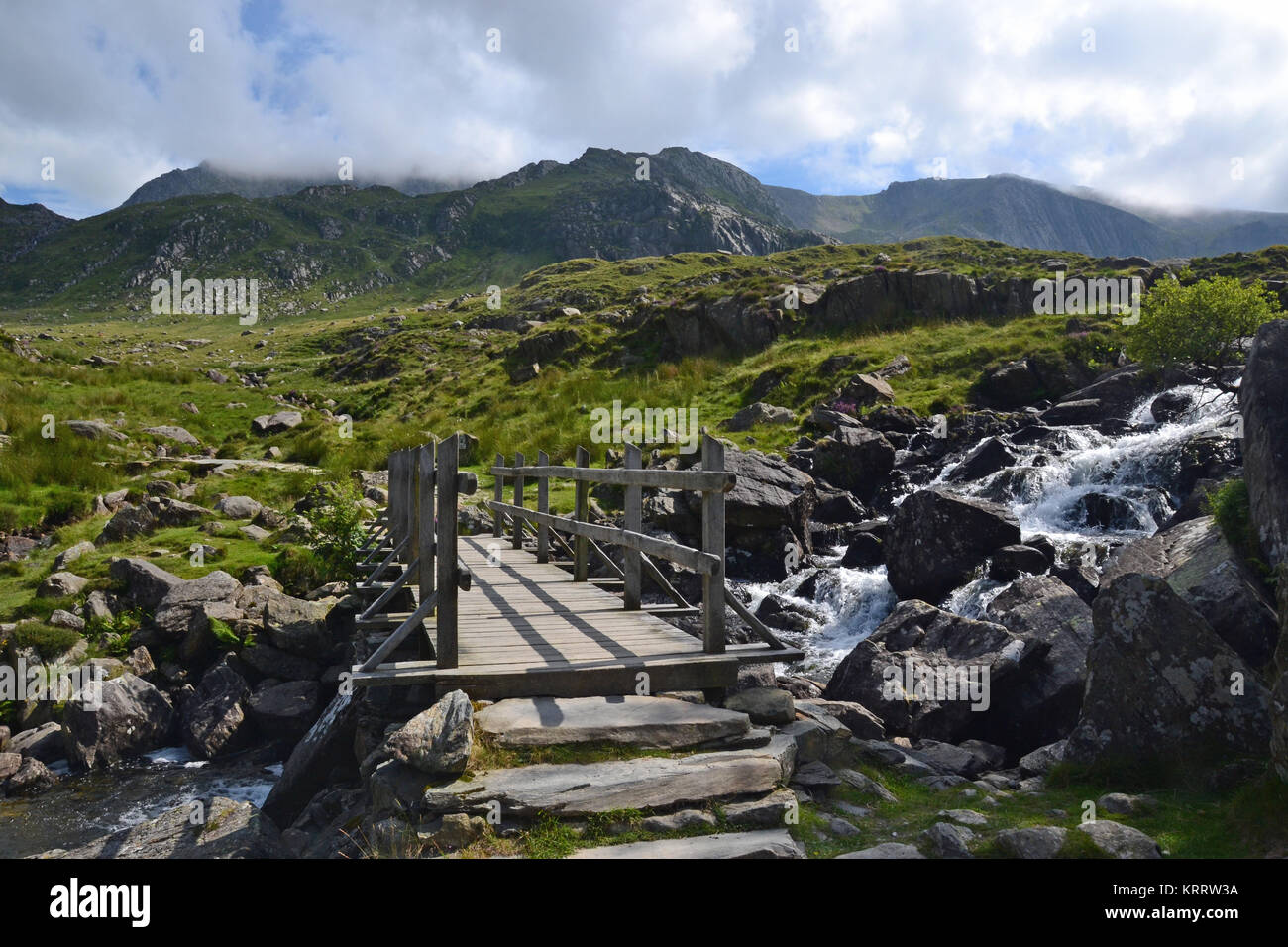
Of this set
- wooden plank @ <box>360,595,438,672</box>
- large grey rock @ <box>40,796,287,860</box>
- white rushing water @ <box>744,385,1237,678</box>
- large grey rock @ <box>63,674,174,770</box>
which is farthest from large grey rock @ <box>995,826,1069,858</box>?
large grey rock @ <box>63,674,174,770</box>

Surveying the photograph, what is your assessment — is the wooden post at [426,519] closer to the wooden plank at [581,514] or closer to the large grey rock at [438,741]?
the large grey rock at [438,741]

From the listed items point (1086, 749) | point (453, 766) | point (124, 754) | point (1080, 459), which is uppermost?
point (1080, 459)

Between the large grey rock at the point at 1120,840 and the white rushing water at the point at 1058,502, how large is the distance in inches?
305

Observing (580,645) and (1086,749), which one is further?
(580,645)

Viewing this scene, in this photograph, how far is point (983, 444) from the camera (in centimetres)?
2208

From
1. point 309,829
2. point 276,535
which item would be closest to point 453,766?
point 309,829

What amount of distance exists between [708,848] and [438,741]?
211 centimetres

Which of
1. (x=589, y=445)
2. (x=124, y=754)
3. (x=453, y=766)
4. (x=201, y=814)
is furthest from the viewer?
(x=589, y=445)

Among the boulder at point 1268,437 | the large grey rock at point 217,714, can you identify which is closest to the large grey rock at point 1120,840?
the boulder at point 1268,437

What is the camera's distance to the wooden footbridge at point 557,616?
6.95 metres

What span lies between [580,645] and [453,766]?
8.52 feet

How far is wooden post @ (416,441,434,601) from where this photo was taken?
8.30 meters
